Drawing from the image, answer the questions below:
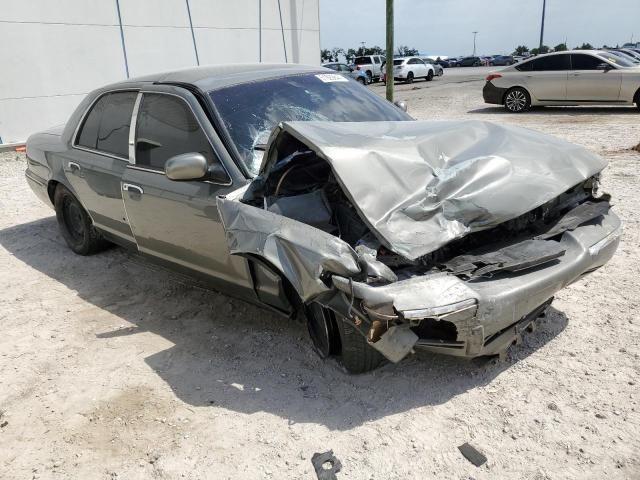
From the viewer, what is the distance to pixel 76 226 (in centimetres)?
547

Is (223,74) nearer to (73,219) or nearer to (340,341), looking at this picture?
(340,341)

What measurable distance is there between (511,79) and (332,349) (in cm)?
1247

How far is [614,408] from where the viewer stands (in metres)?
2.67

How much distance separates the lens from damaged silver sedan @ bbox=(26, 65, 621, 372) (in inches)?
99.1

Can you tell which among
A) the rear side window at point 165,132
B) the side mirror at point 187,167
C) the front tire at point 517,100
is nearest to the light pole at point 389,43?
the front tire at point 517,100

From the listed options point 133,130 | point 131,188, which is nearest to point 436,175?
point 131,188

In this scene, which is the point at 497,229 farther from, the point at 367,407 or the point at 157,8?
the point at 157,8

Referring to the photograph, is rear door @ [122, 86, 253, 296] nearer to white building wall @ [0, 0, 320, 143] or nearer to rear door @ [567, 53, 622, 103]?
white building wall @ [0, 0, 320, 143]

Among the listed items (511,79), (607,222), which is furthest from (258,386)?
(511,79)

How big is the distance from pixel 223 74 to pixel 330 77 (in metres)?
0.91

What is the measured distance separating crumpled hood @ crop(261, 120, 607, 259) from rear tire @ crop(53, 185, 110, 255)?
2811mm

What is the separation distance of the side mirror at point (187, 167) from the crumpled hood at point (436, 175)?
16.9 inches

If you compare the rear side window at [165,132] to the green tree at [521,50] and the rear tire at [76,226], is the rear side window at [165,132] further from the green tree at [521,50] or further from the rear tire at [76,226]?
the green tree at [521,50]

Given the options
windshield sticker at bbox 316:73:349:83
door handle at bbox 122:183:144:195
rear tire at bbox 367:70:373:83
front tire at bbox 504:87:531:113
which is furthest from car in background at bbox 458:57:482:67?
door handle at bbox 122:183:144:195
